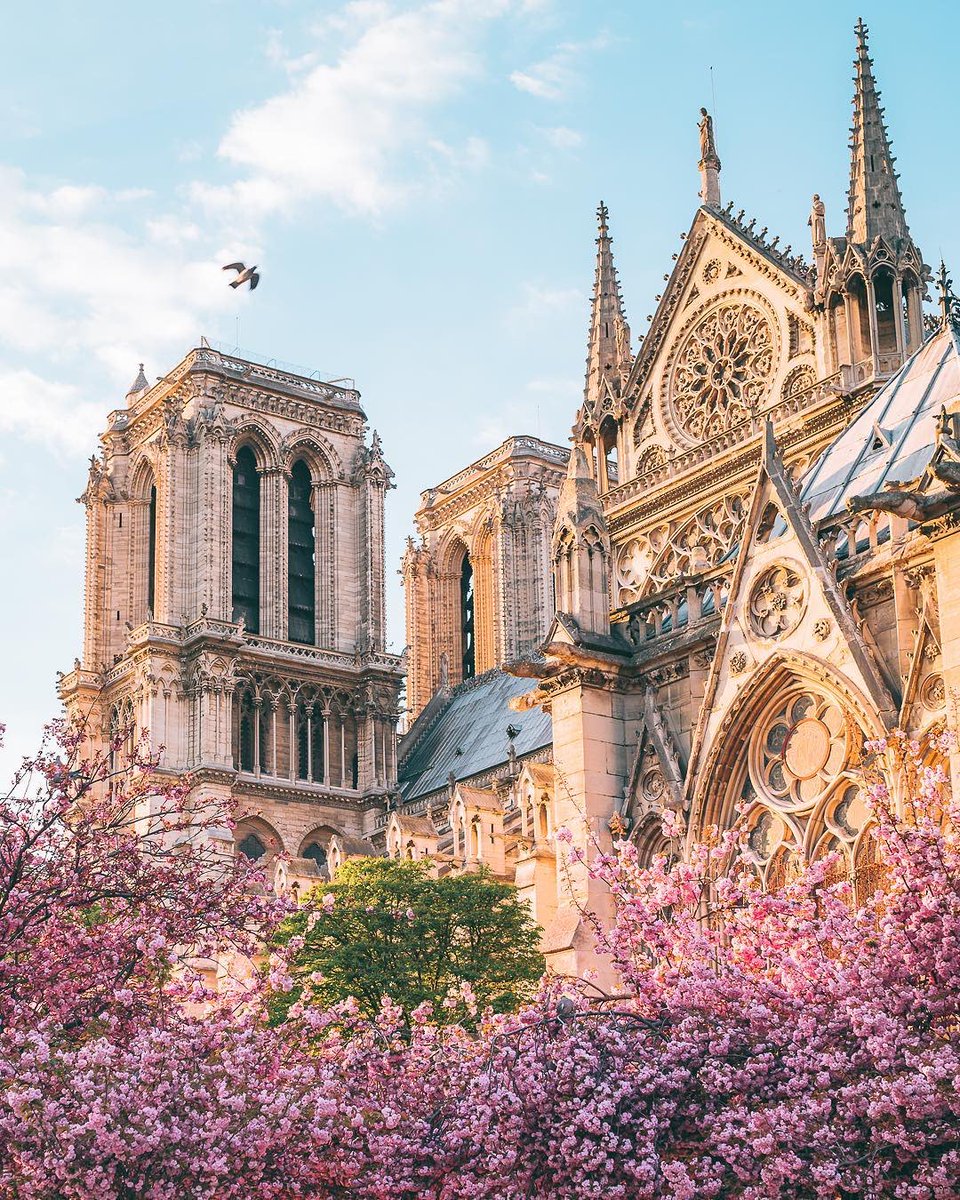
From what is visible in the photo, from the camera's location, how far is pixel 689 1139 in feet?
51.3

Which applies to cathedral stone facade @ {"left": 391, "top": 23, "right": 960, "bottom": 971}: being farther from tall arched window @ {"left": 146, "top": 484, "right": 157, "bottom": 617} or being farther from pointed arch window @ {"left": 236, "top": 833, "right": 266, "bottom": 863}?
tall arched window @ {"left": 146, "top": 484, "right": 157, "bottom": 617}

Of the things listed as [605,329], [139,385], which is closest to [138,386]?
[139,385]

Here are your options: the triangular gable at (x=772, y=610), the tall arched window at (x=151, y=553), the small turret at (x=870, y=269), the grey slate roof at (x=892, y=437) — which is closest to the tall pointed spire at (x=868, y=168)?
the small turret at (x=870, y=269)

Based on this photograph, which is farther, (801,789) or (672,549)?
(672,549)

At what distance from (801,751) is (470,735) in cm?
5406

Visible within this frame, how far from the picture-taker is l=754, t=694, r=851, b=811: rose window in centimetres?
2291

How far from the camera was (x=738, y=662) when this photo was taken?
24.0m

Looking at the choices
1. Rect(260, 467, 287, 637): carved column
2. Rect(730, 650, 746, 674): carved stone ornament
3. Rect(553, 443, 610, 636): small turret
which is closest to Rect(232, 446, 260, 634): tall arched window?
Rect(260, 467, 287, 637): carved column

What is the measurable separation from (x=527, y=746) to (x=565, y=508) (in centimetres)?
4247

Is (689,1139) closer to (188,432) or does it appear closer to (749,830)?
(749,830)

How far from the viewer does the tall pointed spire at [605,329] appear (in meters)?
45.5

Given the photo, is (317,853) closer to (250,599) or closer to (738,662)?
(250,599)

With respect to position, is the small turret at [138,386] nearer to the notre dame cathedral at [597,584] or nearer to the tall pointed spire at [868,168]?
the notre dame cathedral at [597,584]

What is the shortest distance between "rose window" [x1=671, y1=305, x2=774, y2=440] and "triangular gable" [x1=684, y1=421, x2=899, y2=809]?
18342mm
